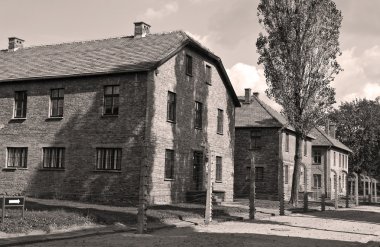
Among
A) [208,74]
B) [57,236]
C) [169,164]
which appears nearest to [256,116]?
[208,74]

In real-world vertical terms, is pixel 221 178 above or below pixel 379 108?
below

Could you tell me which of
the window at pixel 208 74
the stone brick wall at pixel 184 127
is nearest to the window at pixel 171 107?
the stone brick wall at pixel 184 127

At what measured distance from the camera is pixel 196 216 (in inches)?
810

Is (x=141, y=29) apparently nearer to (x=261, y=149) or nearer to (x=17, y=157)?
(x=17, y=157)

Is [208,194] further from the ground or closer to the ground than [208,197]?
further from the ground

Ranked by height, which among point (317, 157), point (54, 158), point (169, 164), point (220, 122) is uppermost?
point (220, 122)

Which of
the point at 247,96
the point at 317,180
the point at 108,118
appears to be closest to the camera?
the point at 108,118

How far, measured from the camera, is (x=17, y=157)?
2814 cm

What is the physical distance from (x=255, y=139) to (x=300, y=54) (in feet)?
38.0

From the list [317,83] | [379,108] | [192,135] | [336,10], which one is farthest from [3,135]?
[379,108]

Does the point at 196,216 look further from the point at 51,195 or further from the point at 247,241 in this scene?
the point at 51,195

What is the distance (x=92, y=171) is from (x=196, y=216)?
7.51 m

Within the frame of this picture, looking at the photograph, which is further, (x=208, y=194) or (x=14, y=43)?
(x=14, y=43)

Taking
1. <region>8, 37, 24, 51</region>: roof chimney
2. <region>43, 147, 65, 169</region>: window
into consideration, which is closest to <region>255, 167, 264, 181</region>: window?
<region>43, 147, 65, 169</region>: window
